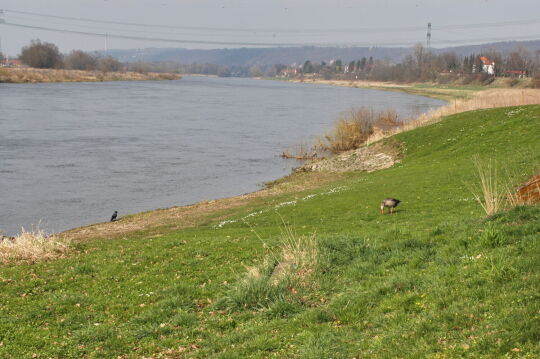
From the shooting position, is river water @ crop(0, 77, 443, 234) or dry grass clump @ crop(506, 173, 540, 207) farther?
river water @ crop(0, 77, 443, 234)

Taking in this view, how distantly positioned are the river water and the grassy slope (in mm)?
12746

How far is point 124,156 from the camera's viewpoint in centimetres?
4522

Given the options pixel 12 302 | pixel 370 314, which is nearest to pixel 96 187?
pixel 12 302

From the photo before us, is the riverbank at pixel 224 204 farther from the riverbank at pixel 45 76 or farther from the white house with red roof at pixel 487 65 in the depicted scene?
the white house with red roof at pixel 487 65

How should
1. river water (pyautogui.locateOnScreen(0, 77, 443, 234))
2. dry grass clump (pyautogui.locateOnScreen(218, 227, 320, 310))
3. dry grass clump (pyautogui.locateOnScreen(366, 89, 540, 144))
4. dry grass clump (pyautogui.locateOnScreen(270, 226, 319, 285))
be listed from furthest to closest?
dry grass clump (pyautogui.locateOnScreen(366, 89, 540, 144)), river water (pyautogui.locateOnScreen(0, 77, 443, 234)), dry grass clump (pyautogui.locateOnScreen(270, 226, 319, 285)), dry grass clump (pyautogui.locateOnScreen(218, 227, 320, 310))

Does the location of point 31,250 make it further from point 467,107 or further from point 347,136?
point 467,107

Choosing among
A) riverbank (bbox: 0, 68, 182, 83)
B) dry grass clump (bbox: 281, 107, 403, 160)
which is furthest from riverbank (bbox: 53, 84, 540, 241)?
riverbank (bbox: 0, 68, 182, 83)

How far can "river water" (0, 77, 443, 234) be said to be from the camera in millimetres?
31578

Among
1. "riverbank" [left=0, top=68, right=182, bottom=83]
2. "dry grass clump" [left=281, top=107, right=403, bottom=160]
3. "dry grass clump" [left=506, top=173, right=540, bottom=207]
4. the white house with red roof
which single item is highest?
the white house with red roof

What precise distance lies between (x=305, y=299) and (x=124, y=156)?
37.5m

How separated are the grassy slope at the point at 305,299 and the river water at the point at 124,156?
12.7 m

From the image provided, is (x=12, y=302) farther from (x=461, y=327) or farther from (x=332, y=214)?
(x=332, y=214)

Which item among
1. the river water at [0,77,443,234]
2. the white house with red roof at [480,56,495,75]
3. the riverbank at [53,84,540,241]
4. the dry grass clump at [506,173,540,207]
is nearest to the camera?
the dry grass clump at [506,173,540,207]

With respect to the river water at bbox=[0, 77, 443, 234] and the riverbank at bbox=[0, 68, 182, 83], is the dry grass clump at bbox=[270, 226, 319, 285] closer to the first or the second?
the river water at bbox=[0, 77, 443, 234]
